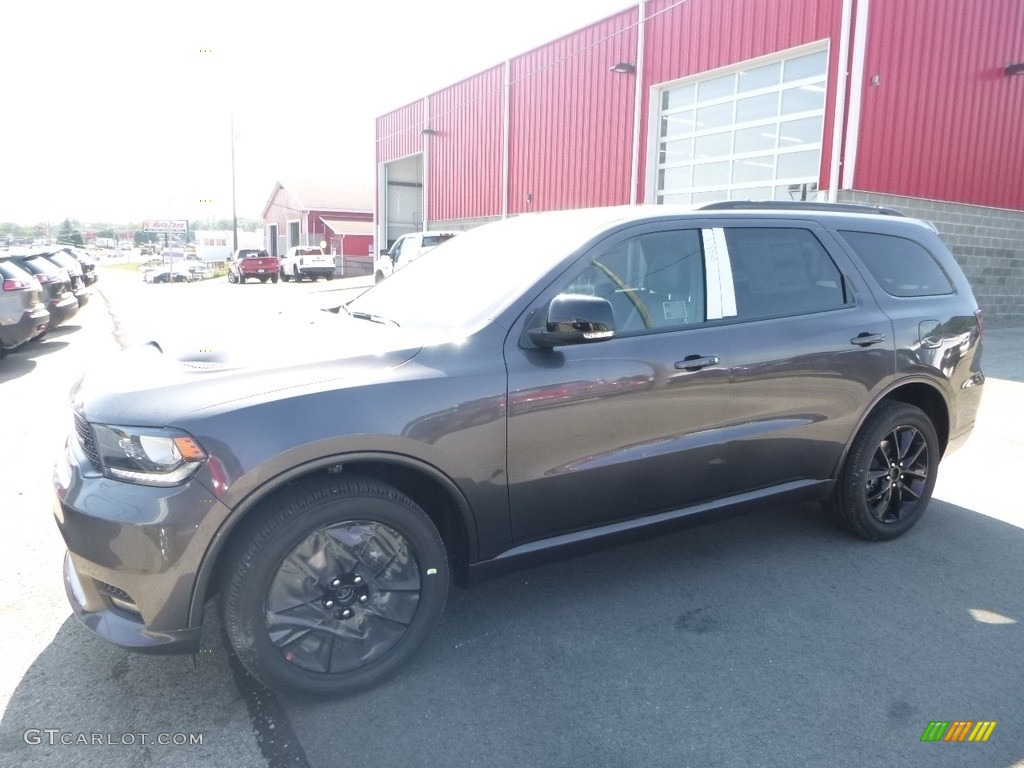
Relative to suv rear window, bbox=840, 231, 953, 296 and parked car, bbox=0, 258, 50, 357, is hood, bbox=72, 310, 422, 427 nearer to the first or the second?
suv rear window, bbox=840, 231, 953, 296

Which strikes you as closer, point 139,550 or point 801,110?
point 139,550

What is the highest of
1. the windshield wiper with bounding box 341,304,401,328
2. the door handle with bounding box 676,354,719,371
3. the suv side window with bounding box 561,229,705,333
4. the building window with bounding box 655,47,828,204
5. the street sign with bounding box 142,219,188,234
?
the building window with bounding box 655,47,828,204

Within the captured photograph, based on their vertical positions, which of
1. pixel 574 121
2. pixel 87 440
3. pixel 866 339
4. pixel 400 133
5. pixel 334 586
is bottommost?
pixel 334 586

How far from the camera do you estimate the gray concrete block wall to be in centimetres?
1394

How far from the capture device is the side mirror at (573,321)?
292 centimetres

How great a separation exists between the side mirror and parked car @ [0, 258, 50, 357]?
9.96 metres

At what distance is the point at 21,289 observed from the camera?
1055cm

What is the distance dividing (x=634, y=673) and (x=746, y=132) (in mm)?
13928

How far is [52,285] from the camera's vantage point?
12133mm

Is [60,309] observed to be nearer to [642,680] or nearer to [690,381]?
[690,381]

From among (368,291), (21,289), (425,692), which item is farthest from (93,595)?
(21,289)

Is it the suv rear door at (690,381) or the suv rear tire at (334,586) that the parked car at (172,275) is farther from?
the suv rear tire at (334,586)

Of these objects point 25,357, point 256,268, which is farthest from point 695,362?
point 256,268

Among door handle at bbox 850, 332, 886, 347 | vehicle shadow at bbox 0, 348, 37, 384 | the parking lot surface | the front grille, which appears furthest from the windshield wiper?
vehicle shadow at bbox 0, 348, 37, 384
